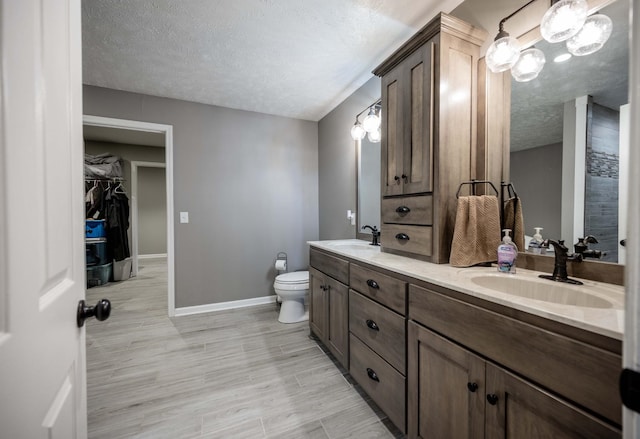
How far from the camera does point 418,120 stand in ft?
4.90

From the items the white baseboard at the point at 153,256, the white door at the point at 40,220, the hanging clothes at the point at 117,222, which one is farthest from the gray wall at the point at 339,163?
the white baseboard at the point at 153,256

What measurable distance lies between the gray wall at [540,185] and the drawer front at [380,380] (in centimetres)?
100

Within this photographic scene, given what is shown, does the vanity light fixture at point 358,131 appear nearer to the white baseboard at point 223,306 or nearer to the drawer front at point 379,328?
the drawer front at point 379,328

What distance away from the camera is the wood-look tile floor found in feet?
4.54

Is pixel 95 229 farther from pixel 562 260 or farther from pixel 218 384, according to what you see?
pixel 562 260

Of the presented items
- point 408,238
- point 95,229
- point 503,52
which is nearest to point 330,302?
point 408,238

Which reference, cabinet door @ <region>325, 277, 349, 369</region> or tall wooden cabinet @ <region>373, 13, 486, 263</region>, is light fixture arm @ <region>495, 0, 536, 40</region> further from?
cabinet door @ <region>325, 277, 349, 369</region>

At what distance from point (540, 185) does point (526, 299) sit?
0.75 m

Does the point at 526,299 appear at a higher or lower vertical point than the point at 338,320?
higher

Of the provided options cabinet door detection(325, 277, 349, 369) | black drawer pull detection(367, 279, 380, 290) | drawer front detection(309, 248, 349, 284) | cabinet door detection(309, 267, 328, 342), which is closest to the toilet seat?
cabinet door detection(309, 267, 328, 342)

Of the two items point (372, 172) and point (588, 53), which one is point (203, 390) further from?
point (588, 53)

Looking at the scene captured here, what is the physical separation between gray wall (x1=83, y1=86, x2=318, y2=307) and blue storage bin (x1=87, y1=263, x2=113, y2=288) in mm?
2037

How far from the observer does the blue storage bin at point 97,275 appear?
12.5ft

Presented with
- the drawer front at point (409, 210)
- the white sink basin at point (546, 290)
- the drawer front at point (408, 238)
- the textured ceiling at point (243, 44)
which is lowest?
the white sink basin at point (546, 290)
